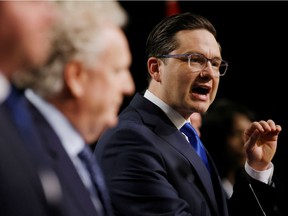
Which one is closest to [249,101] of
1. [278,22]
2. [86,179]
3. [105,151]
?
[278,22]

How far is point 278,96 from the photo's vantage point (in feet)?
14.7

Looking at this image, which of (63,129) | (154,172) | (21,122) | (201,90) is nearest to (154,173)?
(154,172)

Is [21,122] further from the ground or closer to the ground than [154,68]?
further from the ground

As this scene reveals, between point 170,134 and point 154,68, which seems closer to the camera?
point 170,134

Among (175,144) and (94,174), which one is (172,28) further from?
(94,174)

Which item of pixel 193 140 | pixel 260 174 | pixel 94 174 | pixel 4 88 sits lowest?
pixel 260 174

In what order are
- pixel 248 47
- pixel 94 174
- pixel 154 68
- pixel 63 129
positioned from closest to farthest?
pixel 63 129, pixel 94 174, pixel 154 68, pixel 248 47

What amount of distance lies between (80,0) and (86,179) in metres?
0.33

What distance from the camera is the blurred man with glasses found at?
6.10 ft

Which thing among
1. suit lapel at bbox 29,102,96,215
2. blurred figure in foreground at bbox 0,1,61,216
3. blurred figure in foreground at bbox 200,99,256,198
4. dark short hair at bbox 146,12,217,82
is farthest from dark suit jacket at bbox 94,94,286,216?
blurred figure in foreground at bbox 200,99,256,198

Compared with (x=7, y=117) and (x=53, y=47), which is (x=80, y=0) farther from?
(x=7, y=117)

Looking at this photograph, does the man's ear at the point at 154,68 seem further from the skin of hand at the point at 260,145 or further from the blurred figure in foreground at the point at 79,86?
the blurred figure in foreground at the point at 79,86

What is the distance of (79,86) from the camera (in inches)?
45.9

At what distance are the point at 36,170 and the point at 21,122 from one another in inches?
3.5
